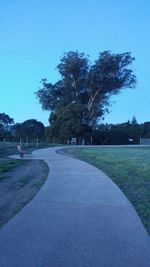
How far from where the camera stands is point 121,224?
813 cm

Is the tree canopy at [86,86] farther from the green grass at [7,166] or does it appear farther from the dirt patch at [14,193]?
the dirt patch at [14,193]

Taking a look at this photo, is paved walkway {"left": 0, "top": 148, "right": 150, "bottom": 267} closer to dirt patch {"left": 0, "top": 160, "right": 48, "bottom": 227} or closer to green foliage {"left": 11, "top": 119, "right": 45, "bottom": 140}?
dirt patch {"left": 0, "top": 160, "right": 48, "bottom": 227}

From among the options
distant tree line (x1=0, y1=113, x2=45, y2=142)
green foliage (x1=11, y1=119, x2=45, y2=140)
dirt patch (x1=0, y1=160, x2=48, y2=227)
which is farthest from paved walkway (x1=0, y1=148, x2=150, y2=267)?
green foliage (x1=11, y1=119, x2=45, y2=140)

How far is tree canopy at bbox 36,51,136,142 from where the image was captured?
7444 centimetres

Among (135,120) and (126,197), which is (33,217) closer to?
(126,197)

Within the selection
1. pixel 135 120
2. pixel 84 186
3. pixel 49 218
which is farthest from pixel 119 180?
pixel 135 120

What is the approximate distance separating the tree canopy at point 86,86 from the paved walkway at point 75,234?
60901 mm

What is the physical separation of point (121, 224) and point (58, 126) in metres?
64.3

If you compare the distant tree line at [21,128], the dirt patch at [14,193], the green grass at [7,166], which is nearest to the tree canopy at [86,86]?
the distant tree line at [21,128]

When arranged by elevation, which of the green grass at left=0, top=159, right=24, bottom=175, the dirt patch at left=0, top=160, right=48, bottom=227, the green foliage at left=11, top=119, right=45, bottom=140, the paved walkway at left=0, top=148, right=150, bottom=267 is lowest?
the paved walkway at left=0, top=148, right=150, bottom=267

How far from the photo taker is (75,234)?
7.31m

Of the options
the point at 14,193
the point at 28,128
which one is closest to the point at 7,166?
the point at 14,193

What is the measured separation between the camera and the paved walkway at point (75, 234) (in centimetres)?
597

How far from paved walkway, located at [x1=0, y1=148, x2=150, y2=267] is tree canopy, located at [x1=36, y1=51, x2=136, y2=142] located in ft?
200
